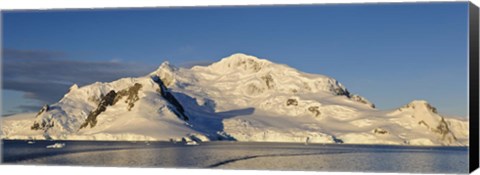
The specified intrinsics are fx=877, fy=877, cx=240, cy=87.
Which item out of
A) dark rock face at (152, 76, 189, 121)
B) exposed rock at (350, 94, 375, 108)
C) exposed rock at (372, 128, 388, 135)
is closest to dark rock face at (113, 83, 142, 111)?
dark rock face at (152, 76, 189, 121)

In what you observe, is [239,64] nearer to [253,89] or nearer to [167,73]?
[253,89]

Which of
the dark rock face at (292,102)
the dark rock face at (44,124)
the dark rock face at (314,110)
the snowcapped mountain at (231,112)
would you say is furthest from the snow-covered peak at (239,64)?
the dark rock face at (44,124)

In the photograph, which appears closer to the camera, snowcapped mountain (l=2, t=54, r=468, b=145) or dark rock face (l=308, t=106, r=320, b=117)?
snowcapped mountain (l=2, t=54, r=468, b=145)

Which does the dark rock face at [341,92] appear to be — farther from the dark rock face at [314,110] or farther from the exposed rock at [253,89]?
the exposed rock at [253,89]

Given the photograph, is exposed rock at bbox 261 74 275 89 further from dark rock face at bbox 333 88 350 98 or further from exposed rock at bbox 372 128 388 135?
exposed rock at bbox 372 128 388 135

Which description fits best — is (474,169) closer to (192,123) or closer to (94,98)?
(192,123)

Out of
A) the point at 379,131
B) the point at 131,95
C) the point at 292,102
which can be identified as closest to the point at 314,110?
the point at 292,102
